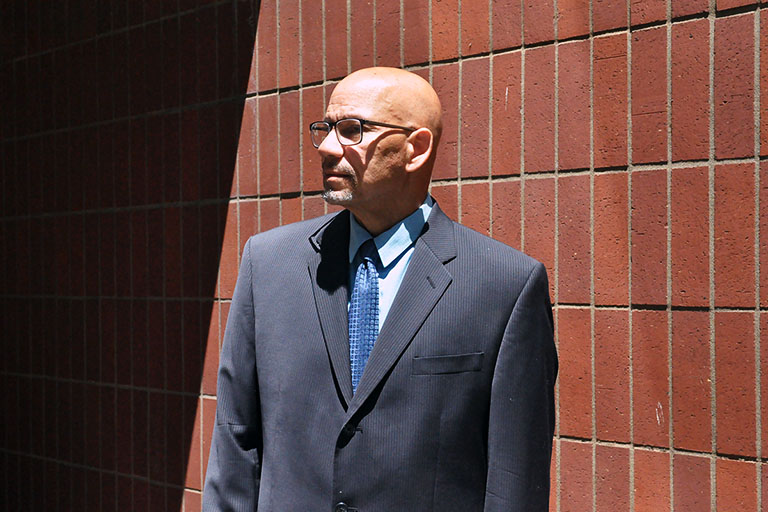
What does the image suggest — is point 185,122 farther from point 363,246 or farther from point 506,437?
point 506,437

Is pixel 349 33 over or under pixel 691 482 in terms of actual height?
over

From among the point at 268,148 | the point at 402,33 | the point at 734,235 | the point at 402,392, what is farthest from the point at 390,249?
the point at 268,148

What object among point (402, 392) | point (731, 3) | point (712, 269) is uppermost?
point (731, 3)

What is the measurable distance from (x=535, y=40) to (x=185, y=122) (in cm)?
201

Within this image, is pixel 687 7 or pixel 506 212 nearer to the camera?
pixel 687 7

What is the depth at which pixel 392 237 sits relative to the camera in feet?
8.88

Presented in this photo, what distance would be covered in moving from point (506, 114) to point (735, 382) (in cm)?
124

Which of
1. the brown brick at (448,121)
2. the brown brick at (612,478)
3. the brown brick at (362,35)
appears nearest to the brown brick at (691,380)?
the brown brick at (612,478)

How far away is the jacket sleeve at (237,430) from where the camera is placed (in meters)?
2.67

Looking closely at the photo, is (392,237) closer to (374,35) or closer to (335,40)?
(374,35)

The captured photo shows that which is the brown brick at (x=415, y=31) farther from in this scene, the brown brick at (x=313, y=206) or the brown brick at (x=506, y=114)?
the brown brick at (x=313, y=206)

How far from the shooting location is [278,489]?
8.67ft

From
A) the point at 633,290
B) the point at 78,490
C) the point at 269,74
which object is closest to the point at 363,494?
the point at 633,290

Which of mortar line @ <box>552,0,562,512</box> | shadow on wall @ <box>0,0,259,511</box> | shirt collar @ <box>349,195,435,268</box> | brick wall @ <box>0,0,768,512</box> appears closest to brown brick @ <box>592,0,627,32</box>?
brick wall @ <box>0,0,768,512</box>
